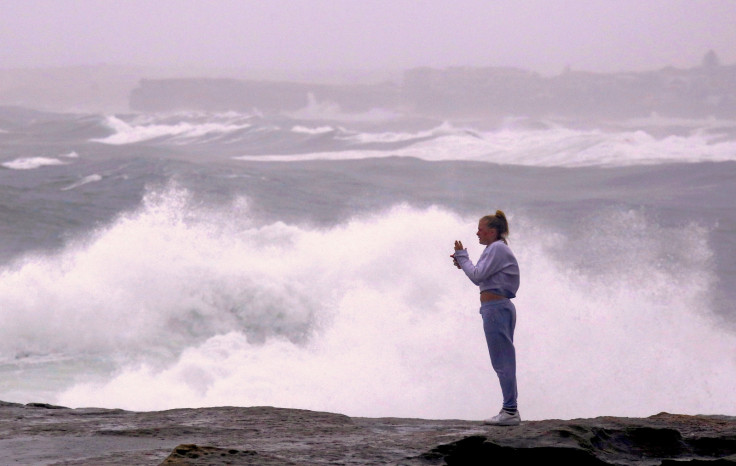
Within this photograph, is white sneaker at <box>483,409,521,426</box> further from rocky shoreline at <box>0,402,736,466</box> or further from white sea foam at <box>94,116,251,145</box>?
white sea foam at <box>94,116,251,145</box>

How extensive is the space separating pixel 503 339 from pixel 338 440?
1.15m

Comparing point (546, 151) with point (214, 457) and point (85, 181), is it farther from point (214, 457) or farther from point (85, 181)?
point (214, 457)

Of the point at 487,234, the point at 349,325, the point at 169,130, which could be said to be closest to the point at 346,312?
the point at 349,325

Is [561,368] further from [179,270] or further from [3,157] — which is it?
[3,157]

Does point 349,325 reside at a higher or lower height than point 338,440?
higher

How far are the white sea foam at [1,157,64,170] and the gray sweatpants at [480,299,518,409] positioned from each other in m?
29.9

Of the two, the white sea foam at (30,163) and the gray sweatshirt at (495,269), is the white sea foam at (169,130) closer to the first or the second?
the white sea foam at (30,163)

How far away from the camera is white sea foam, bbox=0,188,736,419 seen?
419 inches

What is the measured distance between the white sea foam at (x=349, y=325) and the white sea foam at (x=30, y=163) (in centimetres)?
1811

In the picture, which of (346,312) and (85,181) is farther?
(85,181)

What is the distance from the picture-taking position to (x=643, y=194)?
96.3 ft

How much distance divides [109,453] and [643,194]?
87.9 ft

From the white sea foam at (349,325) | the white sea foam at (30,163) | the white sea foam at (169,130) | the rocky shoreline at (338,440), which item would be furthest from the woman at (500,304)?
the white sea foam at (169,130)

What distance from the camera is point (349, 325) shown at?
12.6 meters
